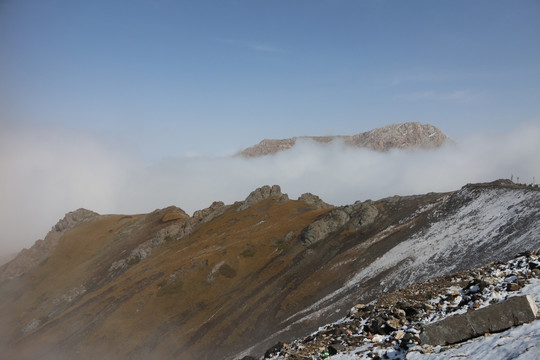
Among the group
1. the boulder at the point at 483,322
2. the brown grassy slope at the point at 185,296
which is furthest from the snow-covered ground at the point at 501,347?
the brown grassy slope at the point at 185,296

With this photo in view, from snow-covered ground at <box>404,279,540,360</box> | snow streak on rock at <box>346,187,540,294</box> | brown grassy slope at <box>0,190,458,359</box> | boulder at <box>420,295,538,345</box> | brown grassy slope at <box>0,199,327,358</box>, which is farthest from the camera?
brown grassy slope at <box>0,199,327,358</box>

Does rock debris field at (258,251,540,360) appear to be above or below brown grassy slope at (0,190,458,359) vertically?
above

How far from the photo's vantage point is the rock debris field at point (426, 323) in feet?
58.2

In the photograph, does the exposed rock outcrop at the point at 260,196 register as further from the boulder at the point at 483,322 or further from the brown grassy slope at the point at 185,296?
the boulder at the point at 483,322

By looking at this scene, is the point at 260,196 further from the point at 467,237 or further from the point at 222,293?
the point at 467,237

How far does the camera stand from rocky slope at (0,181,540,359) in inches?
2564

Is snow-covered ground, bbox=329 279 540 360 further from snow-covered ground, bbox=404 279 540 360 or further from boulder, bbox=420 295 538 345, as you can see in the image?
boulder, bbox=420 295 538 345

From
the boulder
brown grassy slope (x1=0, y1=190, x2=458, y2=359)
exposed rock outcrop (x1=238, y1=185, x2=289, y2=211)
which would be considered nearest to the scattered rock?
brown grassy slope (x1=0, y1=190, x2=458, y2=359)

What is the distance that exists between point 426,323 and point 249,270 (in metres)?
91.2

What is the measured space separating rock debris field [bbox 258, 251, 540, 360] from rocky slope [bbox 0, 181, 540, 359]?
23.8m

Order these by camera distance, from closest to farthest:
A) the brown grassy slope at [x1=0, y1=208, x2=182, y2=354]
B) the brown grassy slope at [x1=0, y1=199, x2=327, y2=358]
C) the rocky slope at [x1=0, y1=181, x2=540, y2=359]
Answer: the rocky slope at [x1=0, y1=181, x2=540, y2=359] → the brown grassy slope at [x1=0, y1=199, x2=327, y2=358] → the brown grassy slope at [x1=0, y1=208, x2=182, y2=354]

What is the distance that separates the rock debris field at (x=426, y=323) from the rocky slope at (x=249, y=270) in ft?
78.0

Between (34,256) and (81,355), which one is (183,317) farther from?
(34,256)

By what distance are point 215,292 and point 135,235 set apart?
88533mm
